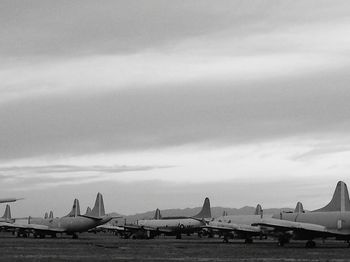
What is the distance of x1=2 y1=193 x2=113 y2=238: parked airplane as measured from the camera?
4931 inches

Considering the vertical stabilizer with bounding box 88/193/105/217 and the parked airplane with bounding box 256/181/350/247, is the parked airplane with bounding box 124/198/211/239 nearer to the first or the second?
the vertical stabilizer with bounding box 88/193/105/217

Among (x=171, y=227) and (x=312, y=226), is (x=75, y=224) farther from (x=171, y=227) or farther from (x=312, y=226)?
(x=312, y=226)

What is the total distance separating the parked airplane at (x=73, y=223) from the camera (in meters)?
125

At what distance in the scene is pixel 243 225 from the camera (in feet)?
342

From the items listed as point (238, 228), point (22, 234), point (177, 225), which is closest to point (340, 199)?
point (238, 228)

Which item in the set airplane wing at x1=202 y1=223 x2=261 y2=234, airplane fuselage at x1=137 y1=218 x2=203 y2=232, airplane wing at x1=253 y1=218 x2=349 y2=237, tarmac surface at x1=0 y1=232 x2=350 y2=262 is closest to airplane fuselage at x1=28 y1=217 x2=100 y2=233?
airplane fuselage at x1=137 y1=218 x2=203 y2=232

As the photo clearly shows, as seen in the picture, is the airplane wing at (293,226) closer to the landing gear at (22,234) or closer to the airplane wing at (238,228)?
the airplane wing at (238,228)

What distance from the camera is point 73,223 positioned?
414ft

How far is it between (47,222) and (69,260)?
8610 cm

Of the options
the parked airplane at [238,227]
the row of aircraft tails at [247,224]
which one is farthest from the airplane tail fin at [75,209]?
the parked airplane at [238,227]

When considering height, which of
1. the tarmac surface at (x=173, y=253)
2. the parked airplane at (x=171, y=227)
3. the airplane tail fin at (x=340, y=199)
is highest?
the airplane tail fin at (x=340, y=199)

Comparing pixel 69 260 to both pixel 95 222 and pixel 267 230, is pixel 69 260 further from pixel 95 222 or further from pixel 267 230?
pixel 95 222

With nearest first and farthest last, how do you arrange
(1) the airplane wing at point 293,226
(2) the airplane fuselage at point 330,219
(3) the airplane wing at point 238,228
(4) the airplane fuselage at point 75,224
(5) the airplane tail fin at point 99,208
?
(2) the airplane fuselage at point 330,219 < (1) the airplane wing at point 293,226 < (3) the airplane wing at point 238,228 < (4) the airplane fuselage at point 75,224 < (5) the airplane tail fin at point 99,208

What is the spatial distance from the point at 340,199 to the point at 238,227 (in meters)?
18.9
